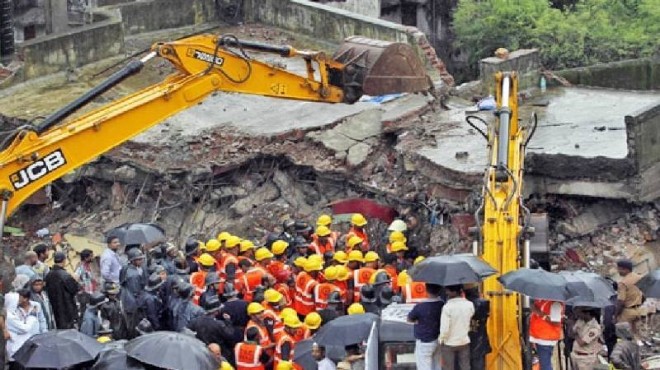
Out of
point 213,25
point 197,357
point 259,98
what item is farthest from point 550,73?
point 197,357

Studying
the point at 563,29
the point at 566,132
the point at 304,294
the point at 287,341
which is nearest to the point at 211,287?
the point at 304,294

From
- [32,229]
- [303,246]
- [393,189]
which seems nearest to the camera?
[303,246]

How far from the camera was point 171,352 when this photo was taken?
14531 mm

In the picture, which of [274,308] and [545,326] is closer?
[545,326]

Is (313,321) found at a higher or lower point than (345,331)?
lower

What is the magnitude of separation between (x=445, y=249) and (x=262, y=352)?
4605 mm

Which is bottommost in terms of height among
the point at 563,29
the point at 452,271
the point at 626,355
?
the point at 626,355

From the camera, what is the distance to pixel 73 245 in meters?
22.8

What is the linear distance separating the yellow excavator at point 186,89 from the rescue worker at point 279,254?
2053 millimetres

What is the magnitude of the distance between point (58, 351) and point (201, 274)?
4.27 metres

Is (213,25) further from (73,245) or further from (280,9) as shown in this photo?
(73,245)

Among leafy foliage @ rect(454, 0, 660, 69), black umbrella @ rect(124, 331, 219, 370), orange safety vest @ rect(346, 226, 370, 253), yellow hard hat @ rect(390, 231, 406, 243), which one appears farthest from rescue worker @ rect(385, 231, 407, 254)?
leafy foliage @ rect(454, 0, 660, 69)

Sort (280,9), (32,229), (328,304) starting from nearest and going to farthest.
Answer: (328,304)
(32,229)
(280,9)

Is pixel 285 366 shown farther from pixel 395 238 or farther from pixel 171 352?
pixel 395 238
